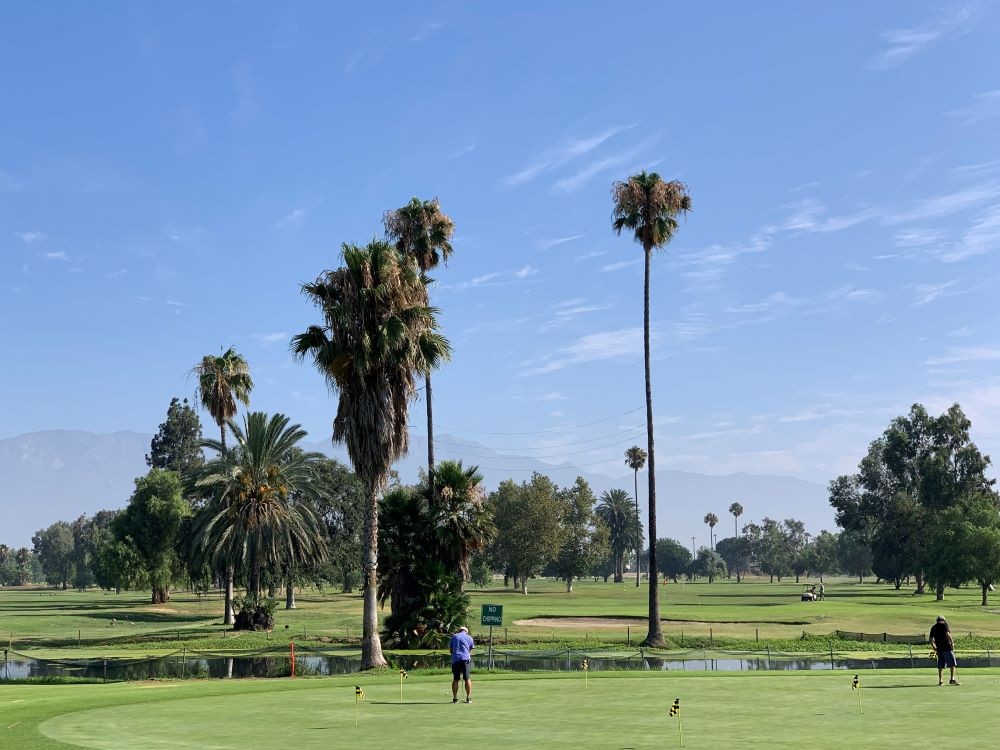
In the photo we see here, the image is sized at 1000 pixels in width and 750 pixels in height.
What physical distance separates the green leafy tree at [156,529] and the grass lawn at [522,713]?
194 feet

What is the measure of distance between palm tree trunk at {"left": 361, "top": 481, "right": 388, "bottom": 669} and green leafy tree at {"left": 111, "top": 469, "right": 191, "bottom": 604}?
181 feet

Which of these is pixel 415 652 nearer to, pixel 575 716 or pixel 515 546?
pixel 575 716

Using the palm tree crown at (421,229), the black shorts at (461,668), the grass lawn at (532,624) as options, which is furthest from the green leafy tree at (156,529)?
the black shorts at (461,668)

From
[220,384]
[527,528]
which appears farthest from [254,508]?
[527,528]

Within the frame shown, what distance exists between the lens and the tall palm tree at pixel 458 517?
4731cm

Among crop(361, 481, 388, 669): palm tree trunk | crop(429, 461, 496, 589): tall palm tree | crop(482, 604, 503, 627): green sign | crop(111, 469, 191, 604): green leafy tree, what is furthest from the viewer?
crop(111, 469, 191, 604): green leafy tree

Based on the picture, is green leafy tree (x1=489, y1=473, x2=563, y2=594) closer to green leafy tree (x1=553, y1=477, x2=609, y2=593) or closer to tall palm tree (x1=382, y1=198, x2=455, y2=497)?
green leafy tree (x1=553, y1=477, x2=609, y2=593)

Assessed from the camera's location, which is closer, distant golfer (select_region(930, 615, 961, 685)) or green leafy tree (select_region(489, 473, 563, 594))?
distant golfer (select_region(930, 615, 961, 685))

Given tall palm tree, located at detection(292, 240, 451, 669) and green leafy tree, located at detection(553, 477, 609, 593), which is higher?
tall palm tree, located at detection(292, 240, 451, 669)

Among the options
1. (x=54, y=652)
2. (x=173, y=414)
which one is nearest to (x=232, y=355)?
(x=54, y=652)

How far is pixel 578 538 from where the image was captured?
504 ft

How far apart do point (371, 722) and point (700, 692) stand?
10.1m

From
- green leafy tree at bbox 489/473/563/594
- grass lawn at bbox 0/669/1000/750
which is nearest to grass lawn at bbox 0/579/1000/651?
grass lawn at bbox 0/669/1000/750

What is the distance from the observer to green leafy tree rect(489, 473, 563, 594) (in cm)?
13600
